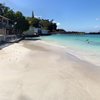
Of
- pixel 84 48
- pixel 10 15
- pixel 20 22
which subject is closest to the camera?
pixel 84 48

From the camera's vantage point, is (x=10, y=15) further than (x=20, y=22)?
Yes

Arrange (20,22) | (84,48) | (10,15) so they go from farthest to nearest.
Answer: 1. (10,15)
2. (20,22)
3. (84,48)

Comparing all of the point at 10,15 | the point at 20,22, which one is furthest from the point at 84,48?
the point at 10,15

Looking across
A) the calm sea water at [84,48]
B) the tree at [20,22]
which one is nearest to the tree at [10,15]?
the tree at [20,22]

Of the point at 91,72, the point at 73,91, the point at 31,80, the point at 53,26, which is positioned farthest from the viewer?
the point at 53,26

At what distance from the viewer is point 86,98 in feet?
23.4

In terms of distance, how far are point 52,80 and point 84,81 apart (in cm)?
141

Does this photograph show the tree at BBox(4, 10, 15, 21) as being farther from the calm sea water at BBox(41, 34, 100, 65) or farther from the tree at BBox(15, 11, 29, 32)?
the calm sea water at BBox(41, 34, 100, 65)

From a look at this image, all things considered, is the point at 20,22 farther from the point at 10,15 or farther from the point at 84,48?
the point at 84,48

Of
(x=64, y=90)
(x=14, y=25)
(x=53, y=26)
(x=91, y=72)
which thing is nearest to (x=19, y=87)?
(x=64, y=90)

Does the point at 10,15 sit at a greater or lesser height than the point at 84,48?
greater

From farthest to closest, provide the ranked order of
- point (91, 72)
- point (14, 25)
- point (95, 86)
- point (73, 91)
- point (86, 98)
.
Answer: point (14, 25)
point (91, 72)
point (95, 86)
point (73, 91)
point (86, 98)

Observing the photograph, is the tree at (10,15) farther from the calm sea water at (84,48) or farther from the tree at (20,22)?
the calm sea water at (84,48)

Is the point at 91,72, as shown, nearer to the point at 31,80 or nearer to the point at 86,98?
the point at 31,80
